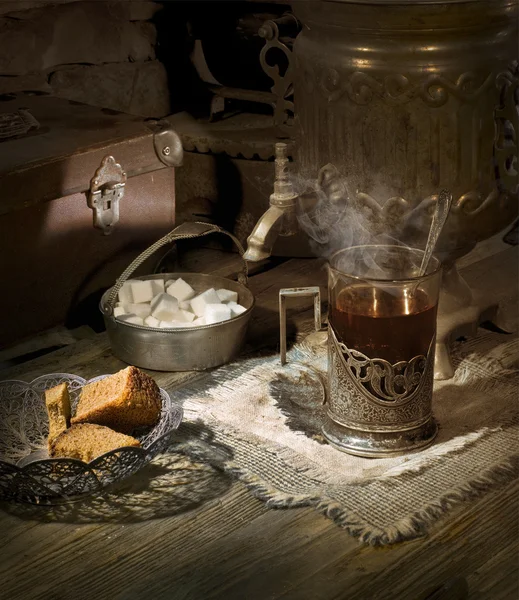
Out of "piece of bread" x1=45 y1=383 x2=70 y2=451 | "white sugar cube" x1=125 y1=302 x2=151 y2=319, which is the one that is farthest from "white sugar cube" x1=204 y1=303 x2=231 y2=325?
"piece of bread" x1=45 y1=383 x2=70 y2=451

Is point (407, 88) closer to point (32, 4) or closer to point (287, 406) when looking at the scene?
point (287, 406)

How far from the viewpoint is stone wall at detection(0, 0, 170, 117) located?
2602 millimetres

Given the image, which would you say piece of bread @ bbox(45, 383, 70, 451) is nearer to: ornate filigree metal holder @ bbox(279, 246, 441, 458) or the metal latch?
ornate filigree metal holder @ bbox(279, 246, 441, 458)

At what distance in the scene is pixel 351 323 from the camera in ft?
5.03

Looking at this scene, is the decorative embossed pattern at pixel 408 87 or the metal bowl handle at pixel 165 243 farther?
the metal bowl handle at pixel 165 243

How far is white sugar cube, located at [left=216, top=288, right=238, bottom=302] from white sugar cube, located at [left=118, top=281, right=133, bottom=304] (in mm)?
172

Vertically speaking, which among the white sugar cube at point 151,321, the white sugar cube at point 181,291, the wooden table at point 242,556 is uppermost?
the white sugar cube at point 181,291

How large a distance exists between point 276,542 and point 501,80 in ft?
2.90

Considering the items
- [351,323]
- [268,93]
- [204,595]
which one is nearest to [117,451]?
[204,595]

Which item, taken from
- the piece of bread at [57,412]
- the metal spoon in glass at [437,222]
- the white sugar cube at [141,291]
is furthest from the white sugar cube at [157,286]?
the metal spoon in glass at [437,222]

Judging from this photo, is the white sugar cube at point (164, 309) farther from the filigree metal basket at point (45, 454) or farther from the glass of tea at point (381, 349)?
the glass of tea at point (381, 349)

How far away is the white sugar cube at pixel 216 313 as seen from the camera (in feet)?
6.12

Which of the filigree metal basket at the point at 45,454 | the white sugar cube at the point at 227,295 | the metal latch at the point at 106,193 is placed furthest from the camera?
the metal latch at the point at 106,193

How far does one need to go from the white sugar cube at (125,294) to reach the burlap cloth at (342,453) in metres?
0.24
